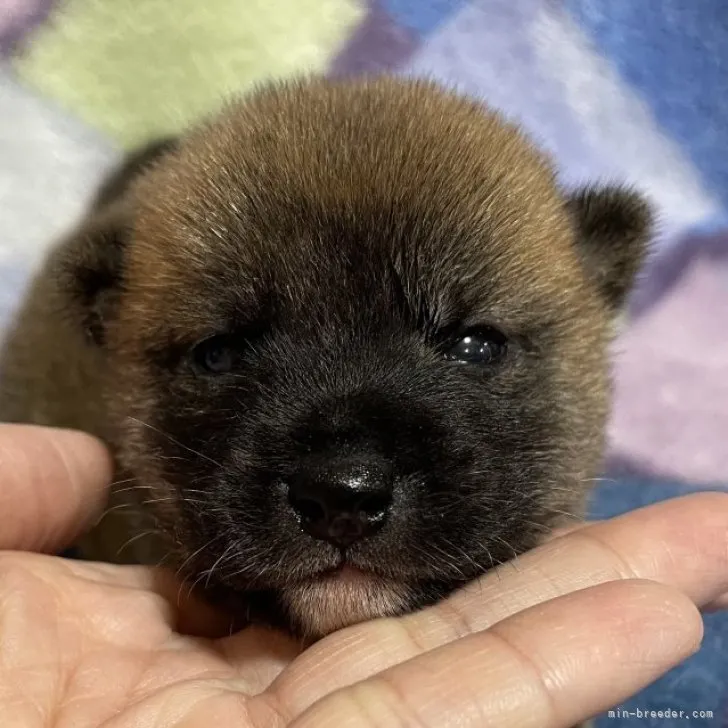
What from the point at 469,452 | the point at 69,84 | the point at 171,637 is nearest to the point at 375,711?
the point at 469,452

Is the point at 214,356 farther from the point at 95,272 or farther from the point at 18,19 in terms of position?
the point at 18,19

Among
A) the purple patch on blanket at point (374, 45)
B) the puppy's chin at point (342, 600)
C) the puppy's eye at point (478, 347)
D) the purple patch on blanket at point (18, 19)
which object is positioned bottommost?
the puppy's chin at point (342, 600)

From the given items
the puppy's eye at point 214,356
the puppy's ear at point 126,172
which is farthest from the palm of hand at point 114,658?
the puppy's ear at point 126,172

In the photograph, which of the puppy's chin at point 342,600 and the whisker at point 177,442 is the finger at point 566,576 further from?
the whisker at point 177,442

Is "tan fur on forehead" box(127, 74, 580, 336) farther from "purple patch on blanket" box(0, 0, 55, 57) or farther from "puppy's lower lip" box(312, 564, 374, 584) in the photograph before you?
"purple patch on blanket" box(0, 0, 55, 57)

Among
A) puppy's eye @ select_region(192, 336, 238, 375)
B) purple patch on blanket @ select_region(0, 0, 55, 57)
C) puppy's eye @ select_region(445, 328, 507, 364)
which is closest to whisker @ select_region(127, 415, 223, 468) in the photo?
puppy's eye @ select_region(192, 336, 238, 375)

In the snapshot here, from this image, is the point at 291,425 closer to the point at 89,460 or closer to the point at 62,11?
the point at 89,460
